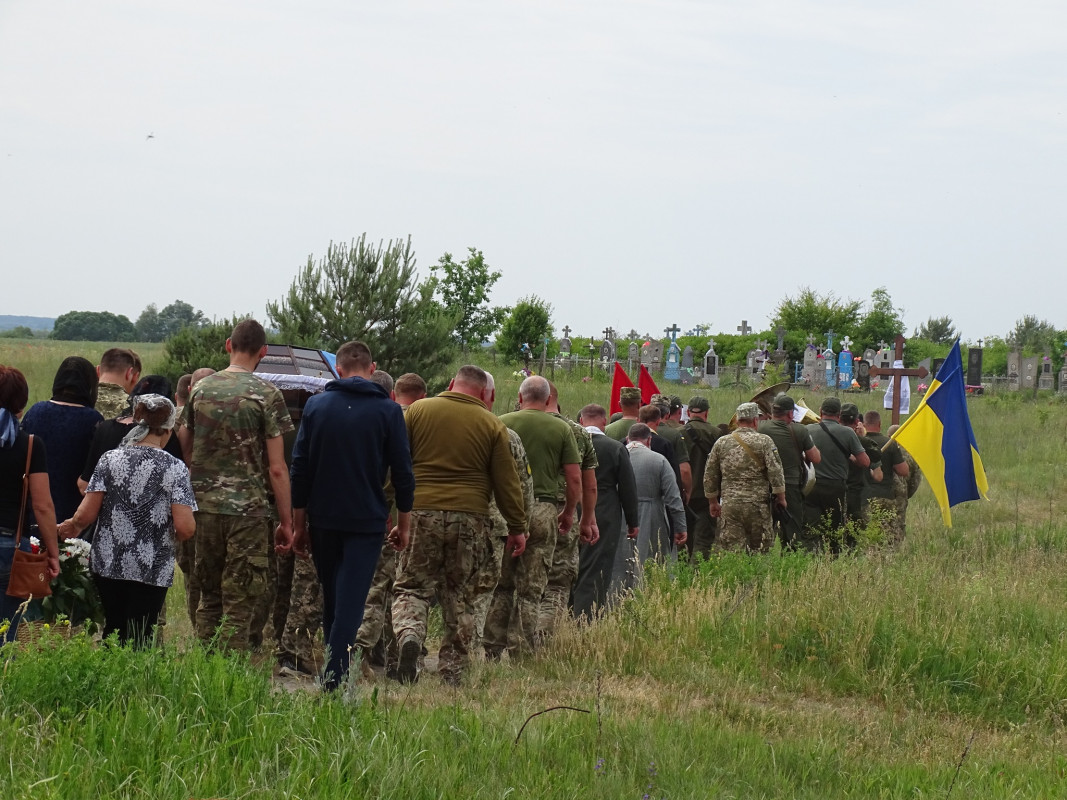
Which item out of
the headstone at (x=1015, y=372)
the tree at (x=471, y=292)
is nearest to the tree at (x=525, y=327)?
the tree at (x=471, y=292)

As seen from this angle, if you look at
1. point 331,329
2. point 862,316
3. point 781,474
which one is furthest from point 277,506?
point 862,316

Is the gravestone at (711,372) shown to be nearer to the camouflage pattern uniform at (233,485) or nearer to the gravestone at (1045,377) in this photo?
the gravestone at (1045,377)

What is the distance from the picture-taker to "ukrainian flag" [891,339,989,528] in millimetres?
11844

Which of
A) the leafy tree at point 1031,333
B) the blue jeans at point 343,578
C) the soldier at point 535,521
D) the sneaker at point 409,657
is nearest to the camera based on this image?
the blue jeans at point 343,578

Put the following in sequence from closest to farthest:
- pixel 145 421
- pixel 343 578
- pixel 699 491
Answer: pixel 145 421
pixel 343 578
pixel 699 491

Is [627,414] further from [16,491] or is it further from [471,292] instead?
[471,292]

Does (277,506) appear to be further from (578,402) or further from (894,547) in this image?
(578,402)

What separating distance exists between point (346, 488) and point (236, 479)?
0.60 m

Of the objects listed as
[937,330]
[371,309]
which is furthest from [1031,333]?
[371,309]

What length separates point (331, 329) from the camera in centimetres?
2569

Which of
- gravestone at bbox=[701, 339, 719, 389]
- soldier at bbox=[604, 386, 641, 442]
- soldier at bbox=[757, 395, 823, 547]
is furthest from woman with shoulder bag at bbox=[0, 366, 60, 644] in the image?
gravestone at bbox=[701, 339, 719, 389]

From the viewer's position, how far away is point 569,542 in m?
8.50

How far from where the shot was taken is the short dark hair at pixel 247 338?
20.9ft

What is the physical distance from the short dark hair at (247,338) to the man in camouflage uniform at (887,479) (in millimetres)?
8225
